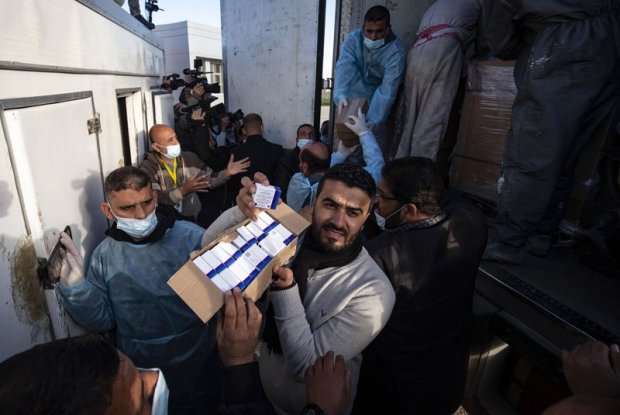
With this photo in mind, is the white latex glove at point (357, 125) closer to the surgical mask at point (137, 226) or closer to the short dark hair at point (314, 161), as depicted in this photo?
the short dark hair at point (314, 161)

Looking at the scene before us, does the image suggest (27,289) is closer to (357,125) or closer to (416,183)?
(416,183)

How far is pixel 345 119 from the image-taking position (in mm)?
3176

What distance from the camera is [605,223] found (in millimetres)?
2100

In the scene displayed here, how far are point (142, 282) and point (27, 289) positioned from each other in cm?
50

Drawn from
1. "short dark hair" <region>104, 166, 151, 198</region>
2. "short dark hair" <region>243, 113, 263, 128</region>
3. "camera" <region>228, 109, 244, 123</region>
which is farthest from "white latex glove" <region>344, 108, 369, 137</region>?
"camera" <region>228, 109, 244, 123</region>

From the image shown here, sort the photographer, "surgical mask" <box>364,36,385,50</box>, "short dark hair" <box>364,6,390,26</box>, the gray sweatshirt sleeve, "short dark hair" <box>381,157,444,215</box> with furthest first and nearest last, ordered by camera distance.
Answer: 1. the photographer
2. "surgical mask" <box>364,36,385,50</box>
3. "short dark hair" <box>364,6,390,26</box>
4. "short dark hair" <box>381,157,444,215</box>
5. the gray sweatshirt sleeve

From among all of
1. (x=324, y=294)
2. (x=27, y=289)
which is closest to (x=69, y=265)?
(x=27, y=289)

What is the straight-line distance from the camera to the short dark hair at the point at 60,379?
1.96 feet

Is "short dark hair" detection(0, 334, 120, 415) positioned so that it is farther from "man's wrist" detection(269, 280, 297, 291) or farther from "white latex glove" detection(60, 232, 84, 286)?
"white latex glove" detection(60, 232, 84, 286)

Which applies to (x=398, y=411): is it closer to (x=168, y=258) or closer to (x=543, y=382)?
(x=543, y=382)

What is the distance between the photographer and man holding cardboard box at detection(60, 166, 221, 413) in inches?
66.6

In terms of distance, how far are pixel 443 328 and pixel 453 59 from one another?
2354mm

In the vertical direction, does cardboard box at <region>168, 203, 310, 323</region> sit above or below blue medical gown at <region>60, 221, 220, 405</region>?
above

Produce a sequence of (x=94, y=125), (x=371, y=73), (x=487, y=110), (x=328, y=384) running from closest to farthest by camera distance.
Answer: (x=328, y=384) → (x=94, y=125) → (x=487, y=110) → (x=371, y=73)
